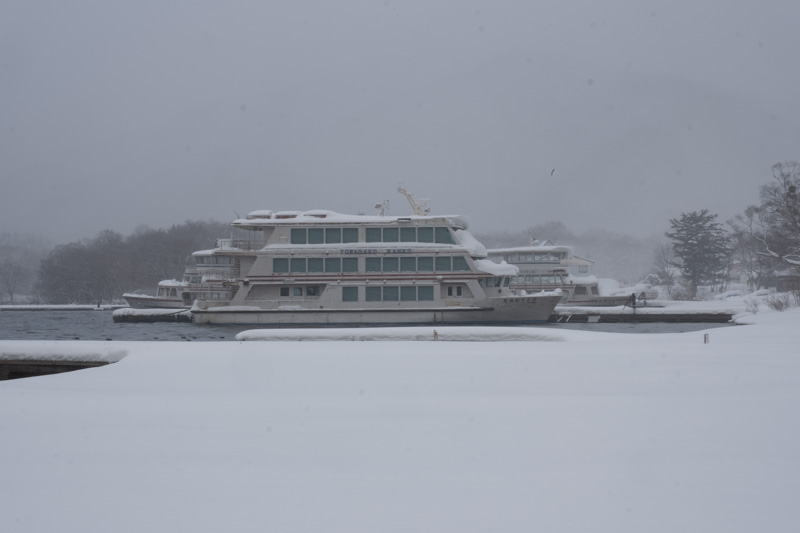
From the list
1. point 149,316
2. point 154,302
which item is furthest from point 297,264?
point 154,302

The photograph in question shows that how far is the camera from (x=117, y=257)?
267ft

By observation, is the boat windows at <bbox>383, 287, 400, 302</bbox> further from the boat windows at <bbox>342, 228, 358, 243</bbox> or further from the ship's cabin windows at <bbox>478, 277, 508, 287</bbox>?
the ship's cabin windows at <bbox>478, 277, 508, 287</bbox>

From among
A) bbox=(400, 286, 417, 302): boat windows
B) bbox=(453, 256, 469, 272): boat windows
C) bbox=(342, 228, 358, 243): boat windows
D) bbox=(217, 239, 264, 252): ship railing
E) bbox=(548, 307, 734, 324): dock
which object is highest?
bbox=(342, 228, 358, 243): boat windows

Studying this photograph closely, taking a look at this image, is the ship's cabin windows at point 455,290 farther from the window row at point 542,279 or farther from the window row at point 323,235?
the window row at point 542,279

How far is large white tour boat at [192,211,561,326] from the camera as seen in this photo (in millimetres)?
32156

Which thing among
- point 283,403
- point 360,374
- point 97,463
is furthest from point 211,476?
point 360,374

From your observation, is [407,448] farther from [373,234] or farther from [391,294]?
[373,234]

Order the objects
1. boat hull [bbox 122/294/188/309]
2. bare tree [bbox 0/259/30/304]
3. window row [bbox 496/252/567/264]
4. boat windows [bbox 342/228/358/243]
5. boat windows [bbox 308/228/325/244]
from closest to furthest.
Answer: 1. boat windows [bbox 342/228/358/243]
2. boat windows [bbox 308/228/325/244]
3. boat hull [bbox 122/294/188/309]
4. window row [bbox 496/252/567/264]
5. bare tree [bbox 0/259/30/304]

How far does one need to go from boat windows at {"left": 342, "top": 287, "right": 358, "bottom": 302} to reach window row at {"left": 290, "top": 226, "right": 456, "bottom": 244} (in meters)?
2.55

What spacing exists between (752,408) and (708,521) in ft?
10.9

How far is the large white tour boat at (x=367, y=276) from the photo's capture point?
32156 mm

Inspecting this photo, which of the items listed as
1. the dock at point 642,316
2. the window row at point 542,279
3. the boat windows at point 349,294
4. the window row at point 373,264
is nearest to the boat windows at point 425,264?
the window row at point 373,264

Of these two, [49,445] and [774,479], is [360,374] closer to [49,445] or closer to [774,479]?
[49,445]

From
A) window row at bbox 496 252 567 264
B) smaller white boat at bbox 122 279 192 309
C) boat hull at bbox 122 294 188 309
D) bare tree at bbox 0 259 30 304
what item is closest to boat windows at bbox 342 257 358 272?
boat hull at bbox 122 294 188 309
